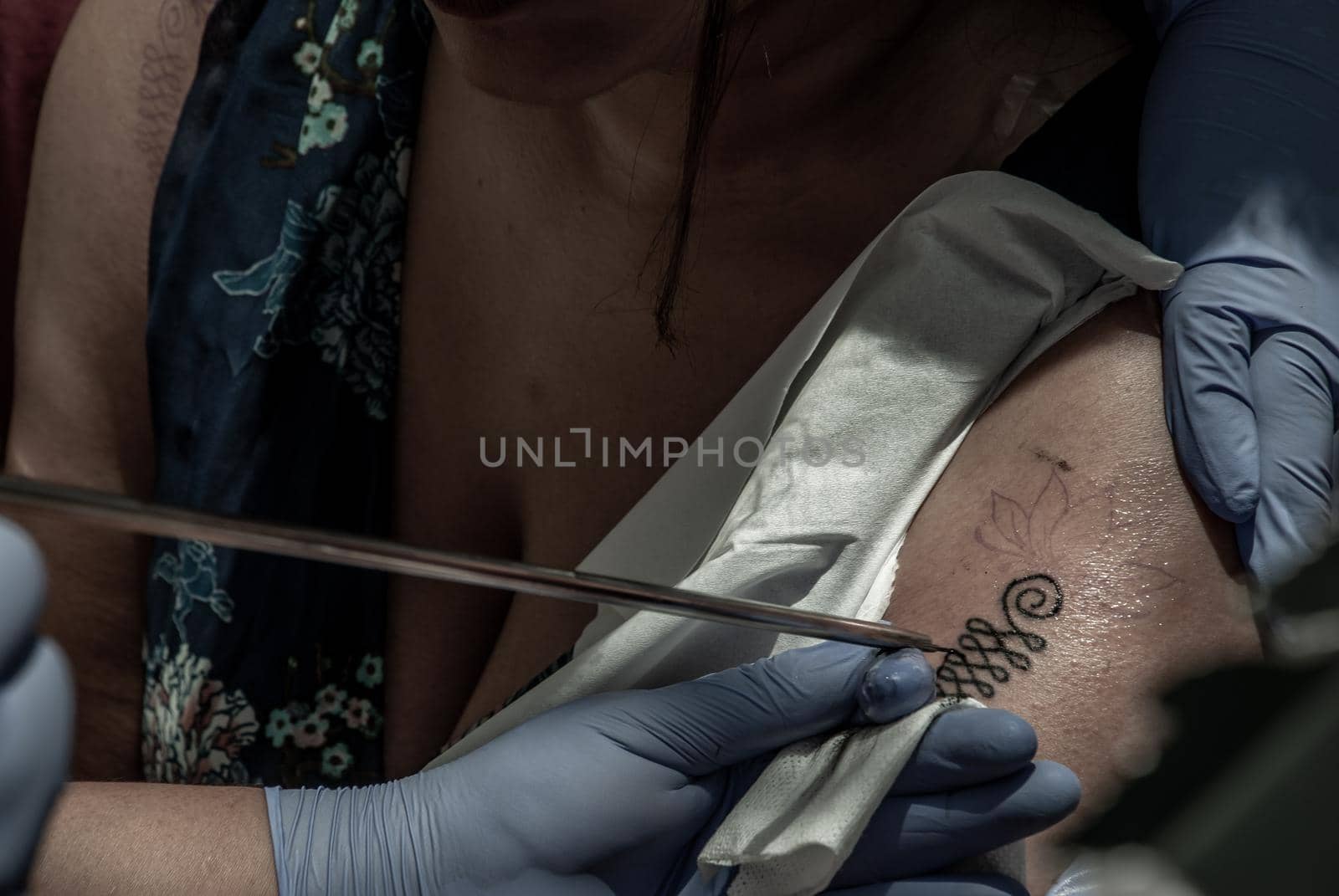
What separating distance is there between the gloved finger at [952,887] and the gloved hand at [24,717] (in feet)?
1.63

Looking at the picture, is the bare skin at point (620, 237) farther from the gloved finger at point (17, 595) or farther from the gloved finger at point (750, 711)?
the gloved finger at point (17, 595)

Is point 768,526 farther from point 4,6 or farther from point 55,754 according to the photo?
point 4,6

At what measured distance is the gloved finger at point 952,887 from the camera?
735mm

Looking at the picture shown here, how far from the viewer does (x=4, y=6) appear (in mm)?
1302

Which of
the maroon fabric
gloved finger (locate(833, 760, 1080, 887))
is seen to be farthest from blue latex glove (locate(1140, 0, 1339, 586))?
the maroon fabric

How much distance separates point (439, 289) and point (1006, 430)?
0.64 meters

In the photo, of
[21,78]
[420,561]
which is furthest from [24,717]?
[21,78]

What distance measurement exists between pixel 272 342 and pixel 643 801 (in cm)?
65

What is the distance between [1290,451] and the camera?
826 mm

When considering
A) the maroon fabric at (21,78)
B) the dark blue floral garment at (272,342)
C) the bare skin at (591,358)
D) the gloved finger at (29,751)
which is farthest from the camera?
the maroon fabric at (21,78)


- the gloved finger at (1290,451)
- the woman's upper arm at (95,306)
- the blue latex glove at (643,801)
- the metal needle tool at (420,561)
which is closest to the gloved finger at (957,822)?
the blue latex glove at (643,801)

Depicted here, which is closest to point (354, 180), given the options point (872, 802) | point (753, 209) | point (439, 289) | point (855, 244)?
Answer: point (439, 289)

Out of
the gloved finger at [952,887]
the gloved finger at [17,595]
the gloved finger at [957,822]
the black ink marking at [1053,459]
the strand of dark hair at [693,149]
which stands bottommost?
the gloved finger at [952,887]

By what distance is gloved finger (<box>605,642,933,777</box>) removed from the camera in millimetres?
793
